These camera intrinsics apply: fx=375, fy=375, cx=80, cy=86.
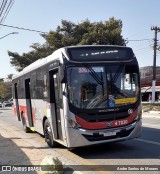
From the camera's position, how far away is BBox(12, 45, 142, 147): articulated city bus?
32.3ft

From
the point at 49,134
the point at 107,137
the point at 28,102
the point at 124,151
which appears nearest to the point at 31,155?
the point at 49,134

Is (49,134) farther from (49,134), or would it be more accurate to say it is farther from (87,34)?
(87,34)

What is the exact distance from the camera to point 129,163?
28.8ft

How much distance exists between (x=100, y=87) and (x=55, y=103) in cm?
159

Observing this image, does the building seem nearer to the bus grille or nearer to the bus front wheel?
the bus front wheel

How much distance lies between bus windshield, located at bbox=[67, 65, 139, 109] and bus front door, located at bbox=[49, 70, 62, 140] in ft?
2.77

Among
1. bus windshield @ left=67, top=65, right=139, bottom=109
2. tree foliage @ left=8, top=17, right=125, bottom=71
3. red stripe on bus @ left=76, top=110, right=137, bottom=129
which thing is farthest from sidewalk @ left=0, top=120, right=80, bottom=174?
tree foliage @ left=8, top=17, right=125, bottom=71

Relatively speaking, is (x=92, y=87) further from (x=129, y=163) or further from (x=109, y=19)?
(x=109, y=19)

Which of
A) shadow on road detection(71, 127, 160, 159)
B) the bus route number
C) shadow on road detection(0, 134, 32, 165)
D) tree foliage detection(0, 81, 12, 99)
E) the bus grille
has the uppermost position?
the bus route number

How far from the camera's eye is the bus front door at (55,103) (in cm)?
1065

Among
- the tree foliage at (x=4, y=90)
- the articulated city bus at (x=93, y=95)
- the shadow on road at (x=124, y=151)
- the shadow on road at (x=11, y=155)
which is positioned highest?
the articulated city bus at (x=93, y=95)

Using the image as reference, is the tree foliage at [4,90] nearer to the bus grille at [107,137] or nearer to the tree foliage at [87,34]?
the tree foliage at [87,34]

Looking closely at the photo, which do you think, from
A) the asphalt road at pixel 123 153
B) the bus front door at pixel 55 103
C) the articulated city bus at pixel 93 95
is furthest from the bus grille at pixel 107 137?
the bus front door at pixel 55 103

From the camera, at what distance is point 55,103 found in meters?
11.0
